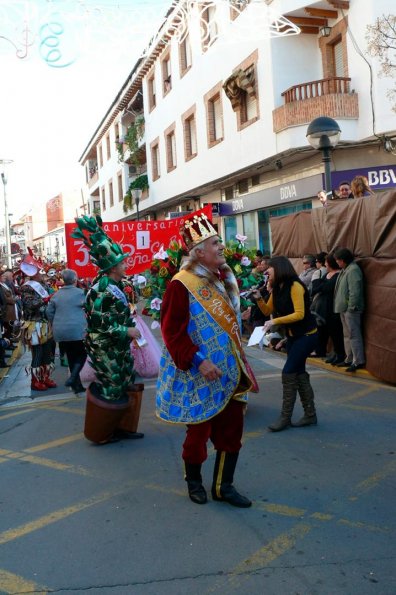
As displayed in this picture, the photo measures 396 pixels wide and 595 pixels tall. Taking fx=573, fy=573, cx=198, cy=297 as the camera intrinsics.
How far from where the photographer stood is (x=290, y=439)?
5.25m

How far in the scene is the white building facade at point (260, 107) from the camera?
13.7 m

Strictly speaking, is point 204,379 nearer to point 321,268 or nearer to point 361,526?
point 361,526

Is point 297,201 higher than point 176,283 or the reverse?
higher

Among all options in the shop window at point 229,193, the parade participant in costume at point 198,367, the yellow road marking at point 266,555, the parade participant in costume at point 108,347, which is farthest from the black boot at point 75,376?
the shop window at point 229,193

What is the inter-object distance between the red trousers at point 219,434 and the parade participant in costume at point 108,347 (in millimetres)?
1594

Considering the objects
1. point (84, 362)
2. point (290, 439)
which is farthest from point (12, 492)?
point (84, 362)

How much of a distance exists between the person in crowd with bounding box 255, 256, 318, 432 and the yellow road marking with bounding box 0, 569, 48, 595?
2.89 meters

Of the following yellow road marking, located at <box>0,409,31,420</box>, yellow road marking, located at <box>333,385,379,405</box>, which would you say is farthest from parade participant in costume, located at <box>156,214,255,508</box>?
yellow road marking, located at <box>0,409,31,420</box>

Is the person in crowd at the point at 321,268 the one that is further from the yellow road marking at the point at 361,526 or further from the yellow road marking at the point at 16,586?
the yellow road marking at the point at 16,586

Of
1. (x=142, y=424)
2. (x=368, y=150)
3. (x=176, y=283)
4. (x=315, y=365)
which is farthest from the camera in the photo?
(x=368, y=150)

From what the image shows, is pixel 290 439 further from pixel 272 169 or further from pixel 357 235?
pixel 272 169

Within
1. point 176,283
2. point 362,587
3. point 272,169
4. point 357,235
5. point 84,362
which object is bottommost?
point 362,587

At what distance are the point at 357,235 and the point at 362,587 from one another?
587 cm

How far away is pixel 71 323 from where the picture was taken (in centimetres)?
764
